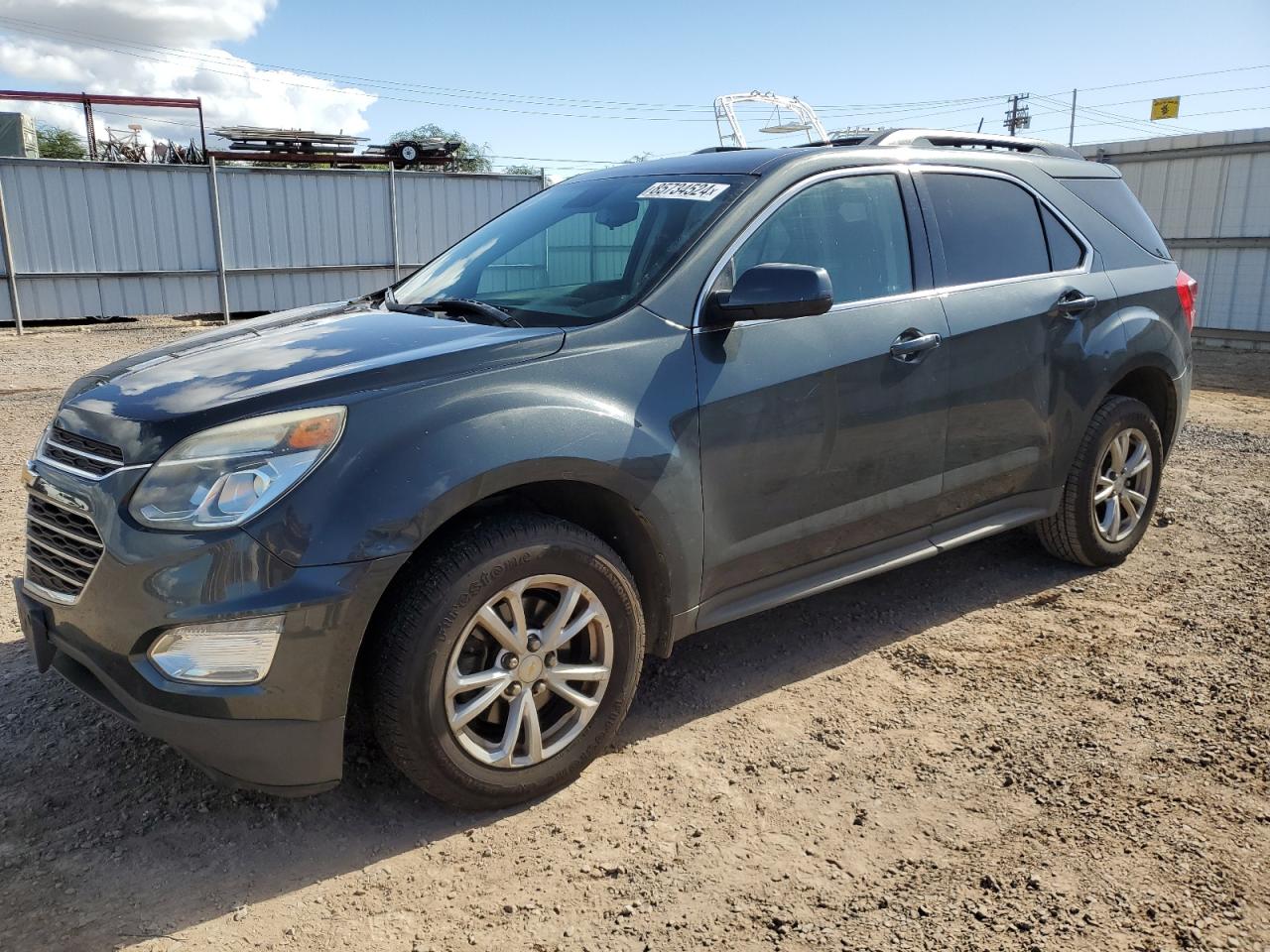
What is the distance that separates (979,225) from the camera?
4.01 m

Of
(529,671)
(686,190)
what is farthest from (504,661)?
(686,190)

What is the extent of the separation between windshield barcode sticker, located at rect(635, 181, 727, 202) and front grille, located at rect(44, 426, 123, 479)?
199cm

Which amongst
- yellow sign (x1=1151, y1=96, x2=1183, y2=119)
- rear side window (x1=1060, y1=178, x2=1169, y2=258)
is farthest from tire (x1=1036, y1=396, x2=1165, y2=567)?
yellow sign (x1=1151, y1=96, x2=1183, y2=119)

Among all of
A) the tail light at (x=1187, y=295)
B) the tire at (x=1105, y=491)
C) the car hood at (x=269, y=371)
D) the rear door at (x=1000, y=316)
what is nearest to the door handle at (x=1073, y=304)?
the rear door at (x=1000, y=316)

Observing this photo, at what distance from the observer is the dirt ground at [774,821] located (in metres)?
2.39

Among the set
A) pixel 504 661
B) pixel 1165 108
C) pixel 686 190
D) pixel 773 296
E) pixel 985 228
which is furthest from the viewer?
pixel 1165 108

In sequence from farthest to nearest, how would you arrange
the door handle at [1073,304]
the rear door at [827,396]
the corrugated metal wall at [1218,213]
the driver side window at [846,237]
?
the corrugated metal wall at [1218,213] → the door handle at [1073,304] → the driver side window at [846,237] → the rear door at [827,396]

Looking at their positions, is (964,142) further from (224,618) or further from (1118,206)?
(224,618)

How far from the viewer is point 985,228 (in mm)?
4027

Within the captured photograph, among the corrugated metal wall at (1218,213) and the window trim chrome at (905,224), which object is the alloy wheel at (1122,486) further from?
the corrugated metal wall at (1218,213)

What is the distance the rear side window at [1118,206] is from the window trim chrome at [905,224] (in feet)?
0.82

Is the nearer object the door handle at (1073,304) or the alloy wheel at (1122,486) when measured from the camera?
the door handle at (1073,304)

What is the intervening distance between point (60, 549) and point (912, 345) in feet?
9.08

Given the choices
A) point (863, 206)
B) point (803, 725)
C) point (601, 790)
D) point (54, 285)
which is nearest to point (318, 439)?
point (601, 790)
